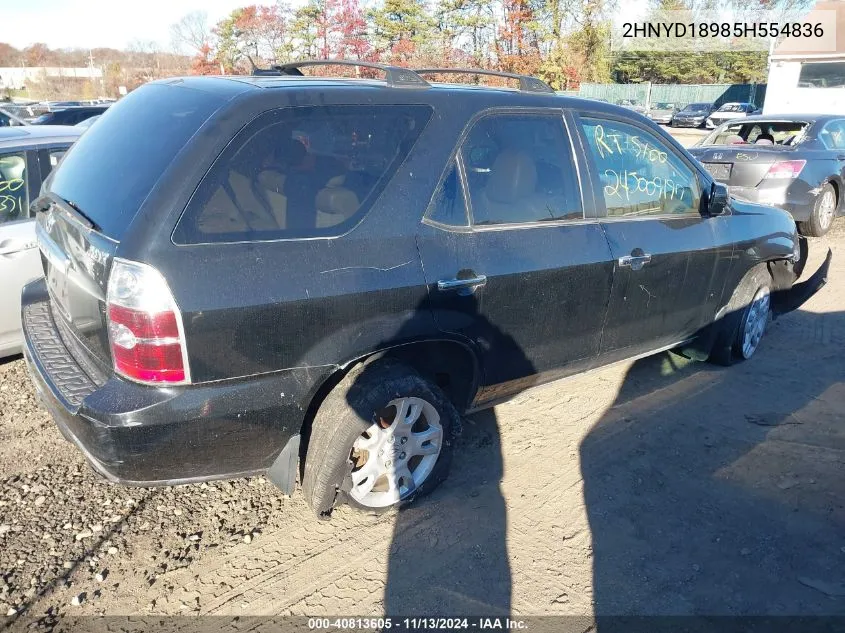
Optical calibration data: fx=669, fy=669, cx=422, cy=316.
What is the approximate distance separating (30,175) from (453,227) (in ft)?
10.9

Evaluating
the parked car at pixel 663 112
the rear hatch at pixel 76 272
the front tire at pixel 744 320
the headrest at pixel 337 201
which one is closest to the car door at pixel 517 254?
the headrest at pixel 337 201

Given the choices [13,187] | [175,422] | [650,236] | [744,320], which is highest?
[13,187]

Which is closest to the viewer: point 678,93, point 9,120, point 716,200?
point 716,200

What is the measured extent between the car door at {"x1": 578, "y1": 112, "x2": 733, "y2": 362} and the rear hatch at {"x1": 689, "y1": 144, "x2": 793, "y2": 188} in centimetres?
464

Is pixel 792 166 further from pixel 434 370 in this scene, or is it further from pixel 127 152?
pixel 127 152

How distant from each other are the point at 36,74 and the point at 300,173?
59.6m

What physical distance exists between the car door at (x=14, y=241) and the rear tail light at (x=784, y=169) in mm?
7898

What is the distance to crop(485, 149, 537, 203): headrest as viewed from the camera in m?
3.16

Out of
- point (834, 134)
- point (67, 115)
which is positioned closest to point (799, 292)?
point (834, 134)

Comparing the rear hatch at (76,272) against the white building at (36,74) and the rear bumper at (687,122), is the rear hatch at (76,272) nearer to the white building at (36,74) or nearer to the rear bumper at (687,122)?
the rear bumper at (687,122)

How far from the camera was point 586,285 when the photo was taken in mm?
3441

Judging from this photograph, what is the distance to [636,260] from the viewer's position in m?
3.63

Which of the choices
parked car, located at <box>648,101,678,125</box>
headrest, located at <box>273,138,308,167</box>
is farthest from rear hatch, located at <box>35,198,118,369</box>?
parked car, located at <box>648,101,678,125</box>

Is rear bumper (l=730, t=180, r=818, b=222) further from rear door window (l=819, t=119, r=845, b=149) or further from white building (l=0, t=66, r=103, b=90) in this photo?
white building (l=0, t=66, r=103, b=90)
